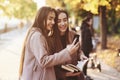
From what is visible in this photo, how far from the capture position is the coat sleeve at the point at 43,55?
2297 mm

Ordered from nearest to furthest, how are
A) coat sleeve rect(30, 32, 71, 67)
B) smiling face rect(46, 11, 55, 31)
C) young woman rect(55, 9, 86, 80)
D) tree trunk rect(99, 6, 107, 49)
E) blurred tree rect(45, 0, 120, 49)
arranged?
coat sleeve rect(30, 32, 71, 67)
smiling face rect(46, 11, 55, 31)
young woman rect(55, 9, 86, 80)
blurred tree rect(45, 0, 120, 49)
tree trunk rect(99, 6, 107, 49)

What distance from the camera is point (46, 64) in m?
2.30

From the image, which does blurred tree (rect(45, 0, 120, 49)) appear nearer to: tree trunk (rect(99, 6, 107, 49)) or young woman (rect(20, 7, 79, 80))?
tree trunk (rect(99, 6, 107, 49))

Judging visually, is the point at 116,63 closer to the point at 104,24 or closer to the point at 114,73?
the point at 114,73

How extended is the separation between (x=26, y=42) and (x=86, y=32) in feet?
12.7

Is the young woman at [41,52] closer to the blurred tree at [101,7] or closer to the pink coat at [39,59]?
the pink coat at [39,59]

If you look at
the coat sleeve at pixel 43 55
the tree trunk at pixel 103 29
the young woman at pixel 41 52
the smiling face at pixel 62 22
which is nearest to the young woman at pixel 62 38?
the smiling face at pixel 62 22

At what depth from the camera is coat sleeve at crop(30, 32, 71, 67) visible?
7.54 feet

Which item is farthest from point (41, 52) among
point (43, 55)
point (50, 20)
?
point (50, 20)

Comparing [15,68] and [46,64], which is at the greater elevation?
[46,64]

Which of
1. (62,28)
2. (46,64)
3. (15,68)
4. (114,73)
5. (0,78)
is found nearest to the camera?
(46,64)

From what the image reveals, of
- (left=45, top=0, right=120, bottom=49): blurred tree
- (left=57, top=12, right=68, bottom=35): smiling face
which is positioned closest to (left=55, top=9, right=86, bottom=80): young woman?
(left=57, top=12, right=68, bottom=35): smiling face

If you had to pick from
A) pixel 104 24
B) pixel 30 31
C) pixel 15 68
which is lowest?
pixel 15 68

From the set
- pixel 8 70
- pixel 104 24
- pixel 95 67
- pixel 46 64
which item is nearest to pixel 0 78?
pixel 8 70
